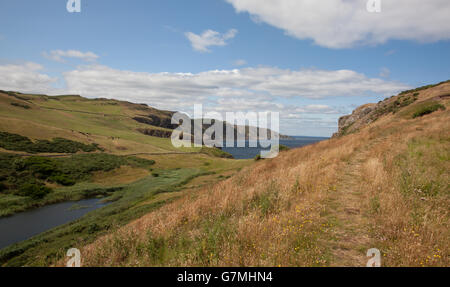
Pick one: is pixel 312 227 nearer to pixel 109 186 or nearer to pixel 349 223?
pixel 349 223

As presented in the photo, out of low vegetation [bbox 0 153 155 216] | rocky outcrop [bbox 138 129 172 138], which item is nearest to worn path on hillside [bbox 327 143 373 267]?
low vegetation [bbox 0 153 155 216]

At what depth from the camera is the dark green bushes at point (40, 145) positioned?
47.6m

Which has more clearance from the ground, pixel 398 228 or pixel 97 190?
pixel 398 228

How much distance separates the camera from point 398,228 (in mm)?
4852

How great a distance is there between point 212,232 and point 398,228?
13.5ft

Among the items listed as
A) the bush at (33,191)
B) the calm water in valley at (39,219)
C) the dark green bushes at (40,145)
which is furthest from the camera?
the dark green bushes at (40,145)

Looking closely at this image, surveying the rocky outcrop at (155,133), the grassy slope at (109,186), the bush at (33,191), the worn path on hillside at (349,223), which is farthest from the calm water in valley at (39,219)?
the rocky outcrop at (155,133)

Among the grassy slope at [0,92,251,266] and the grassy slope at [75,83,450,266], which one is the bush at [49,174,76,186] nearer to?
the grassy slope at [0,92,251,266]

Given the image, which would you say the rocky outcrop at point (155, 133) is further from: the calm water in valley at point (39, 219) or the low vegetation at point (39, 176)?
the calm water in valley at point (39, 219)

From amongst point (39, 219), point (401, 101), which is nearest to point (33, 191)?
point (39, 219)

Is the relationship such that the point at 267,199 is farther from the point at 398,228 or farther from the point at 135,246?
the point at 135,246

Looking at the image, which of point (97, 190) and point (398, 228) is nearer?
point (398, 228)

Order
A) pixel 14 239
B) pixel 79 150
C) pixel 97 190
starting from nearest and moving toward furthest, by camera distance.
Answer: pixel 14 239 < pixel 97 190 < pixel 79 150
